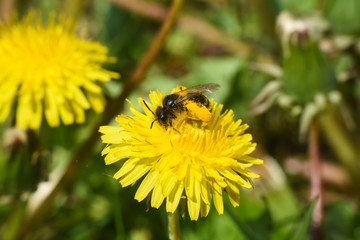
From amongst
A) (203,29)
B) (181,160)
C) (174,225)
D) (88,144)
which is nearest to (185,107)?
(181,160)

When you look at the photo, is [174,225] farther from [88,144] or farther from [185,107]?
[88,144]

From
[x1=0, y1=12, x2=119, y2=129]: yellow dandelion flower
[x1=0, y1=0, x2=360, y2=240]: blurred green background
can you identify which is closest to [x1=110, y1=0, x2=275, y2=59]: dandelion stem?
[x1=0, y1=0, x2=360, y2=240]: blurred green background

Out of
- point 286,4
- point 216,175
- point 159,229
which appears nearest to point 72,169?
point 159,229

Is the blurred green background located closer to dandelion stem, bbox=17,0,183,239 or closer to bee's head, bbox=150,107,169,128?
dandelion stem, bbox=17,0,183,239

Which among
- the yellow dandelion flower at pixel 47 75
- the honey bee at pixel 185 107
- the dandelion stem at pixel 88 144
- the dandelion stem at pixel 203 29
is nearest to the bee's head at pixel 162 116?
the honey bee at pixel 185 107

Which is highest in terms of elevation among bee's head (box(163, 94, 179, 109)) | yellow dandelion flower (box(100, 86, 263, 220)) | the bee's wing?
the bee's wing

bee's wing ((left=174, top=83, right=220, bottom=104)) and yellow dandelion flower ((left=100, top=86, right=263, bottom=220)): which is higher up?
bee's wing ((left=174, top=83, right=220, bottom=104))

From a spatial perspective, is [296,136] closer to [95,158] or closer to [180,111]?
[95,158]
